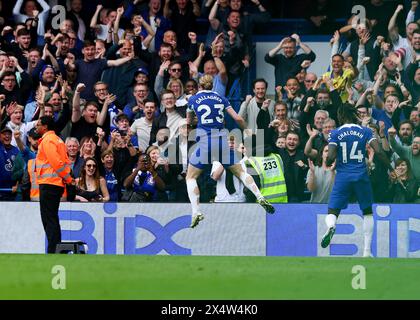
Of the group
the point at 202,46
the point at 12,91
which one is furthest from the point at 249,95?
the point at 12,91

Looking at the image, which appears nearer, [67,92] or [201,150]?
[201,150]

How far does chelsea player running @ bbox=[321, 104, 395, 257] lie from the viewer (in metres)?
15.1

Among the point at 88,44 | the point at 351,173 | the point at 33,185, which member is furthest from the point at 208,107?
the point at 88,44

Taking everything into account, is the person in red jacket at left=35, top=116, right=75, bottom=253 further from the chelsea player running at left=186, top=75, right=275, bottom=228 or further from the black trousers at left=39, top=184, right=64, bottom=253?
the chelsea player running at left=186, top=75, right=275, bottom=228

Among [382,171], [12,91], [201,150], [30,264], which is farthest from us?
[12,91]

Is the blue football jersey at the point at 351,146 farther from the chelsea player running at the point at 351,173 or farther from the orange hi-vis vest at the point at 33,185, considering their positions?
the orange hi-vis vest at the point at 33,185

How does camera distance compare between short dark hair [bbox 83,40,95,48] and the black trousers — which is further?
short dark hair [bbox 83,40,95,48]

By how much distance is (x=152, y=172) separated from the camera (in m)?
16.4

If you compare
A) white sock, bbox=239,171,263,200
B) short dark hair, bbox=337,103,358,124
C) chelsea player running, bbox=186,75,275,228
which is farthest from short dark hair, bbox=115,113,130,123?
short dark hair, bbox=337,103,358,124

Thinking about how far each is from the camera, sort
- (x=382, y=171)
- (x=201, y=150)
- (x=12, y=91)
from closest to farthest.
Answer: (x=201, y=150) → (x=382, y=171) → (x=12, y=91)

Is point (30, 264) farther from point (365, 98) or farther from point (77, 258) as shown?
point (365, 98)

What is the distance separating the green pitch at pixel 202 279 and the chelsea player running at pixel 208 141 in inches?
80.0

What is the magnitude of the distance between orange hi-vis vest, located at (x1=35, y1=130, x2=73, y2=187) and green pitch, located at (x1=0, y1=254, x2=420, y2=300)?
1.16 metres

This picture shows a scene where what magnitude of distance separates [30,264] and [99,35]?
6.46 meters
